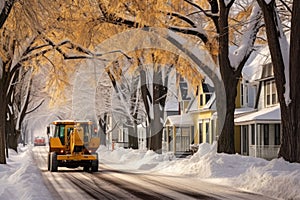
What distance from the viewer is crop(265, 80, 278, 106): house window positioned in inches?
1632

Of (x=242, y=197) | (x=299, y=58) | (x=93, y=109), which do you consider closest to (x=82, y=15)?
(x=299, y=58)

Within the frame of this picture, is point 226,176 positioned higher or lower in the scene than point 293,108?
lower

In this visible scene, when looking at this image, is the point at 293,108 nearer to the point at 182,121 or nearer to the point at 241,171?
the point at 241,171

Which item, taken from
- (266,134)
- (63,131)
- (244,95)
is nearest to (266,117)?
(266,134)

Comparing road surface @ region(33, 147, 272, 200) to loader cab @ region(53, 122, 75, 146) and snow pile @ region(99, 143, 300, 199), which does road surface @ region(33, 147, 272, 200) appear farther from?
loader cab @ region(53, 122, 75, 146)

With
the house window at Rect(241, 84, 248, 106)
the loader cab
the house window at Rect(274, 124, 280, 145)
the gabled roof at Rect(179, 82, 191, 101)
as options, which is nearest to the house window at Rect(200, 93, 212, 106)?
the house window at Rect(241, 84, 248, 106)

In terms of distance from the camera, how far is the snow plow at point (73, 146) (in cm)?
2889

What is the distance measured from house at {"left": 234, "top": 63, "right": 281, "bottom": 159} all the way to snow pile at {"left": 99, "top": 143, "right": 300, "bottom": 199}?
7.48 m

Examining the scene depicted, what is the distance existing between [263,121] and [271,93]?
3.12 metres

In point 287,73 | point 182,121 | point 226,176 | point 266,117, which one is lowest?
point 226,176

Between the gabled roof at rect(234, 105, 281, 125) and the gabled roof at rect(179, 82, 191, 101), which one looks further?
the gabled roof at rect(179, 82, 191, 101)

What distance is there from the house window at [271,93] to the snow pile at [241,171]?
31.5 ft

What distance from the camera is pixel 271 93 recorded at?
41875 mm

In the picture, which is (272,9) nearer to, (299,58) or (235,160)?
(299,58)
